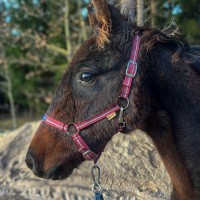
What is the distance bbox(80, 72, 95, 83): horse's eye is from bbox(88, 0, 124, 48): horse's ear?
0.77 ft

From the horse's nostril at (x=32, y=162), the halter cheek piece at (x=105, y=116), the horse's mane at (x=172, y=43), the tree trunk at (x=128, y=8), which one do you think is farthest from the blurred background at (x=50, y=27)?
the horse's nostril at (x=32, y=162)

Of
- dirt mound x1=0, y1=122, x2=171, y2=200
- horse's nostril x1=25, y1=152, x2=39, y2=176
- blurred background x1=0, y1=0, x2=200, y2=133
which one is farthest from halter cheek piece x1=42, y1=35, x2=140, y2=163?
blurred background x1=0, y1=0, x2=200, y2=133

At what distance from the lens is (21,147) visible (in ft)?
18.7

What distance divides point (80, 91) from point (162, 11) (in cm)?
661

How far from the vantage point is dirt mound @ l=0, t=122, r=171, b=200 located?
4.33 m

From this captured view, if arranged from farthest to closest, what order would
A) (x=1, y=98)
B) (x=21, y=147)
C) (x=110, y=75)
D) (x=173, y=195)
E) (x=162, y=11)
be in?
(x=1, y=98)
(x=162, y=11)
(x=21, y=147)
(x=173, y=195)
(x=110, y=75)

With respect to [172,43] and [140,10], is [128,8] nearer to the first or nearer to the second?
[172,43]

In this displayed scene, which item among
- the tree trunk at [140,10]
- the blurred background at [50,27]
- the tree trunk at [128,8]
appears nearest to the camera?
the tree trunk at [128,8]

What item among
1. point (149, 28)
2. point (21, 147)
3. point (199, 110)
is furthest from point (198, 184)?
point (21, 147)

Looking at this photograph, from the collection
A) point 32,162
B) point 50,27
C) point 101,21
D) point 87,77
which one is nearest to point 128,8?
point 101,21

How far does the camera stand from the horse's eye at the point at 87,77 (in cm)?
257

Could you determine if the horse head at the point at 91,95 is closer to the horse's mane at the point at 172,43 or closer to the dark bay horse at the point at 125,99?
the dark bay horse at the point at 125,99

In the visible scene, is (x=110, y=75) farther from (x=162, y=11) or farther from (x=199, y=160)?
(x=162, y=11)

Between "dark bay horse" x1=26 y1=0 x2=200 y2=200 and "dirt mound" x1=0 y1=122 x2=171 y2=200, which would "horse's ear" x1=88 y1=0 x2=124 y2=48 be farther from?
"dirt mound" x1=0 y1=122 x2=171 y2=200
